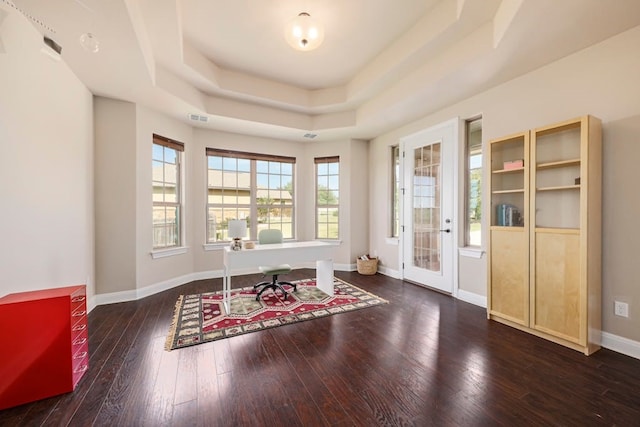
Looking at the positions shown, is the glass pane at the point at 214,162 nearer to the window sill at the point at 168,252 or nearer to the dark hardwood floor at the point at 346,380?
the window sill at the point at 168,252

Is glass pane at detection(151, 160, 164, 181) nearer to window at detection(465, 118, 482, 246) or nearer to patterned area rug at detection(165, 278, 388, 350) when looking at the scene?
patterned area rug at detection(165, 278, 388, 350)

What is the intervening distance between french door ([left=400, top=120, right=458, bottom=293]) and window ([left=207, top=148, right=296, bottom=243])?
241 centimetres

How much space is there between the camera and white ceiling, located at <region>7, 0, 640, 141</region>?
213 centimetres

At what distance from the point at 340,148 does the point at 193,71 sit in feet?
9.87

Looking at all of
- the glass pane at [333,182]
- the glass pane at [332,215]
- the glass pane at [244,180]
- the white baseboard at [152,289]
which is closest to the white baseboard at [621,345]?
the glass pane at [332,215]

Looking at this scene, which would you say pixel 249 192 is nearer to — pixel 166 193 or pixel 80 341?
pixel 166 193

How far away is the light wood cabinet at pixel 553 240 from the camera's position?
2314 millimetres

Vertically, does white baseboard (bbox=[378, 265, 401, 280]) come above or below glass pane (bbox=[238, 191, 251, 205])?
below

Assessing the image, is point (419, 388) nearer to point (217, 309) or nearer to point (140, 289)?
point (217, 309)

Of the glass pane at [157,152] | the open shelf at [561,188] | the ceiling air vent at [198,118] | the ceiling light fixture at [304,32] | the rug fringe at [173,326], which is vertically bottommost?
the rug fringe at [173,326]

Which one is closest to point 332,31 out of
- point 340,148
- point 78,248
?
point 340,148

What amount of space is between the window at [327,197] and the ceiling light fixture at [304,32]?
2962 millimetres

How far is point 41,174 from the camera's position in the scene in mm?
2350

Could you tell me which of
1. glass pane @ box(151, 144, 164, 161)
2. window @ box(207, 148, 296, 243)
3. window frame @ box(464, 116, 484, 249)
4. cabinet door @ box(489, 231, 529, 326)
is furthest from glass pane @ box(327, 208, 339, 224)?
glass pane @ box(151, 144, 164, 161)
